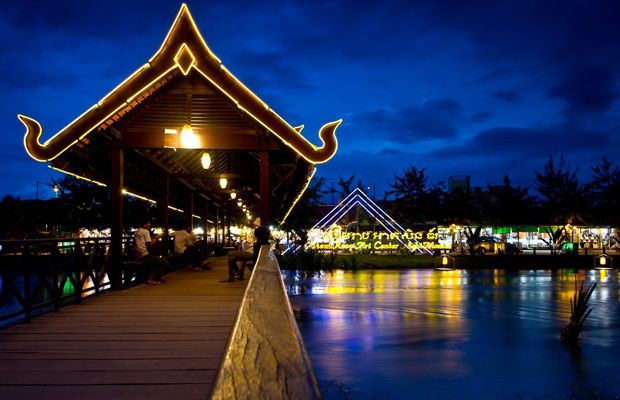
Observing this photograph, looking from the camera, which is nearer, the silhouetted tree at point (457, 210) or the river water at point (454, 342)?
the river water at point (454, 342)

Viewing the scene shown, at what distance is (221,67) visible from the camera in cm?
974

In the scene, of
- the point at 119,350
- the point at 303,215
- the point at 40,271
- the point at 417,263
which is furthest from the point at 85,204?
the point at 119,350

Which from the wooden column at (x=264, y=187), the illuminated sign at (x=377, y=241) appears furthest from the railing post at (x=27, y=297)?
the illuminated sign at (x=377, y=241)

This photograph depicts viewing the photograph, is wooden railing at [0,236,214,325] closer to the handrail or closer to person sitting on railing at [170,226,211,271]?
person sitting on railing at [170,226,211,271]

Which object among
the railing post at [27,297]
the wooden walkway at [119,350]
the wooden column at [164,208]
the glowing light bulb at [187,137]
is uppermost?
the glowing light bulb at [187,137]

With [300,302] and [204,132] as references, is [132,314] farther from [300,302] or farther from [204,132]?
[300,302]

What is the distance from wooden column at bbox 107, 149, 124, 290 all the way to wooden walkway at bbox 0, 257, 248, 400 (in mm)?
1580

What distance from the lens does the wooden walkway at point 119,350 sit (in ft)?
13.6

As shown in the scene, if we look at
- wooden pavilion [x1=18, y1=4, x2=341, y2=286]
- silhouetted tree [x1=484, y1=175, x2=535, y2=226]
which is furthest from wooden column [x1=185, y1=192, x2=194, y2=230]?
silhouetted tree [x1=484, y1=175, x2=535, y2=226]

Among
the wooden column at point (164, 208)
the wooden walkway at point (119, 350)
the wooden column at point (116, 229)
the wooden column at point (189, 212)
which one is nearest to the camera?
the wooden walkway at point (119, 350)

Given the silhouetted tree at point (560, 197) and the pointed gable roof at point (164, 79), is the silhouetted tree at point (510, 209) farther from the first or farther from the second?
the pointed gable roof at point (164, 79)

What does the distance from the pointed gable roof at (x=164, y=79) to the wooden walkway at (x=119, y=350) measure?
300cm

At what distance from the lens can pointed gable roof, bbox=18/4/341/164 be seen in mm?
9125

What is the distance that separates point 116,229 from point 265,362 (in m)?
9.52
